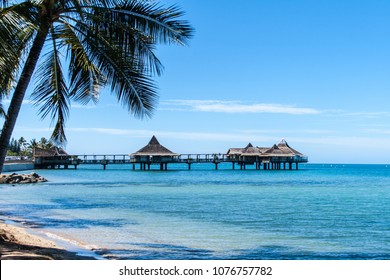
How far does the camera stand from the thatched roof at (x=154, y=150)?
188ft

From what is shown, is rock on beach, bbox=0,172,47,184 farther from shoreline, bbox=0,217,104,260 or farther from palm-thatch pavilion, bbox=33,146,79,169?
palm-thatch pavilion, bbox=33,146,79,169

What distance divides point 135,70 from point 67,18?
1.28m

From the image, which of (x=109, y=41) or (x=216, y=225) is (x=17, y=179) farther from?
(x=109, y=41)

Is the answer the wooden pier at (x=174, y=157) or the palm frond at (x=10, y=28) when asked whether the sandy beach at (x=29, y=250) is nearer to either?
the palm frond at (x=10, y=28)

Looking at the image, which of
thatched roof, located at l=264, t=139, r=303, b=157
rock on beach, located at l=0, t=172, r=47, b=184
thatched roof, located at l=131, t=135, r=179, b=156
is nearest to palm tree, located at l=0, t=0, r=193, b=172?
rock on beach, located at l=0, t=172, r=47, b=184

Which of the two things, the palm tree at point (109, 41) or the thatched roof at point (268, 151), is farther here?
the thatched roof at point (268, 151)

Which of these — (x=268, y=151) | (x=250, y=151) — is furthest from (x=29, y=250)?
(x=250, y=151)

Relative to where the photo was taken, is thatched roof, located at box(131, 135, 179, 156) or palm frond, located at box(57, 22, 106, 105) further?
thatched roof, located at box(131, 135, 179, 156)

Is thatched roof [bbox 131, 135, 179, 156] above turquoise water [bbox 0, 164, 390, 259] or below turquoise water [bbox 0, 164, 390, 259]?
above

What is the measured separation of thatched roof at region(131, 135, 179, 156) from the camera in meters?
57.2

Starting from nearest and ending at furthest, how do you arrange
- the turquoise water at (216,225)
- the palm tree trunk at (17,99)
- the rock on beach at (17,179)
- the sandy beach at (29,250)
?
the sandy beach at (29,250) → the palm tree trunk at (17,99) → the turquoise water at (216,225) → the rock on beach at (17,179)

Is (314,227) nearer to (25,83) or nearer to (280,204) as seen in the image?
(280,204)

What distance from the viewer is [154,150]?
5772 centimetres

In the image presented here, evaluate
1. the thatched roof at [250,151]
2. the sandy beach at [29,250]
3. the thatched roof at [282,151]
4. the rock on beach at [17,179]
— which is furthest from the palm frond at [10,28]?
the thatched roof at [250,151]
